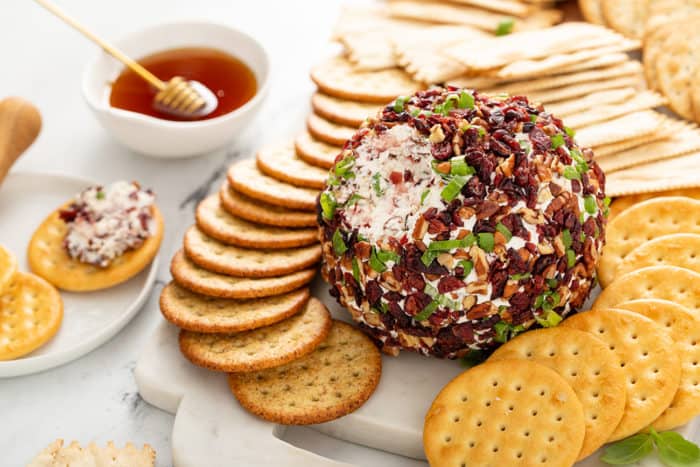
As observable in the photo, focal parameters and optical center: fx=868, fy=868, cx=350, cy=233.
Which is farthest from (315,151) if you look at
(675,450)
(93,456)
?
(675,450)

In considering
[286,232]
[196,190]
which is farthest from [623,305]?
[196,190]

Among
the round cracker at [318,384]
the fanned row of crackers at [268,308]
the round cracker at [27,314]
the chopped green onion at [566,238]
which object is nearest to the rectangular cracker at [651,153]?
the chopped green onion at [566,238]

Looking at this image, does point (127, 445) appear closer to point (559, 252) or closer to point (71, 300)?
point (71, 300)

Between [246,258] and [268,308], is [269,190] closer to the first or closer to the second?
[246,258]

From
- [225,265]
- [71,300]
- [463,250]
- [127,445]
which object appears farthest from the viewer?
[71,300]

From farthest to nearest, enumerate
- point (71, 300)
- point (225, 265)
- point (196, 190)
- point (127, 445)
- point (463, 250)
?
1. point (196, 190)
2. point (71, 300)
3. point (225, 265)
4. point (127, 445)
5. point (463, 250)

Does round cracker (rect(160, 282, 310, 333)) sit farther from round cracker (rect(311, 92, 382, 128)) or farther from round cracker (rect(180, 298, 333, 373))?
round cracker (rect(311, 92, 382, 128))
